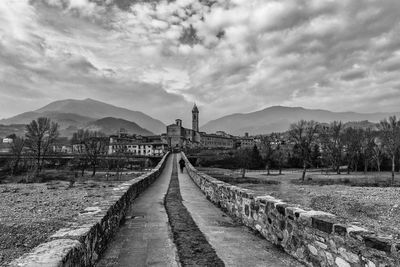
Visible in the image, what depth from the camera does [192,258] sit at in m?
4.79

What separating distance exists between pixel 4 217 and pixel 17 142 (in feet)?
164

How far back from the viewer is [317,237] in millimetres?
4289

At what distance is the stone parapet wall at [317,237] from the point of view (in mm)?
3287

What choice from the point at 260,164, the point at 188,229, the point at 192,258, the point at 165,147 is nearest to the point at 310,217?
the point at 192,258

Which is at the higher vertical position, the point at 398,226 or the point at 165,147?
the point at 165,147

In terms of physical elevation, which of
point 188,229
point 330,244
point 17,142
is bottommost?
point 188,229

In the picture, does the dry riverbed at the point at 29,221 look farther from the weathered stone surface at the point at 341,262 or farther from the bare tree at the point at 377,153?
the bare tree at the point at 377,153

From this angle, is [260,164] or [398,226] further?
[260,164]

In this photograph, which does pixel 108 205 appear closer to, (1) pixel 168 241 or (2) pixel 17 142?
(1) pixel 168 241

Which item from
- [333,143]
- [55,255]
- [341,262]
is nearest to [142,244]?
[55,255]

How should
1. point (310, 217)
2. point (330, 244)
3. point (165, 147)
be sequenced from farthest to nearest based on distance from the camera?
point (165, 147) → point (310, 217) → point (330, 244)

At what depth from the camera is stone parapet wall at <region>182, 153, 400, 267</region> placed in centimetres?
329

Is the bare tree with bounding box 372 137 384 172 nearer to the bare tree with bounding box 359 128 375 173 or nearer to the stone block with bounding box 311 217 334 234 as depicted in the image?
the bare tree with bounding box 359 128 375 173

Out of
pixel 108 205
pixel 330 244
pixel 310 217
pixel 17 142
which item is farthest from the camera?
pixel 17 142
